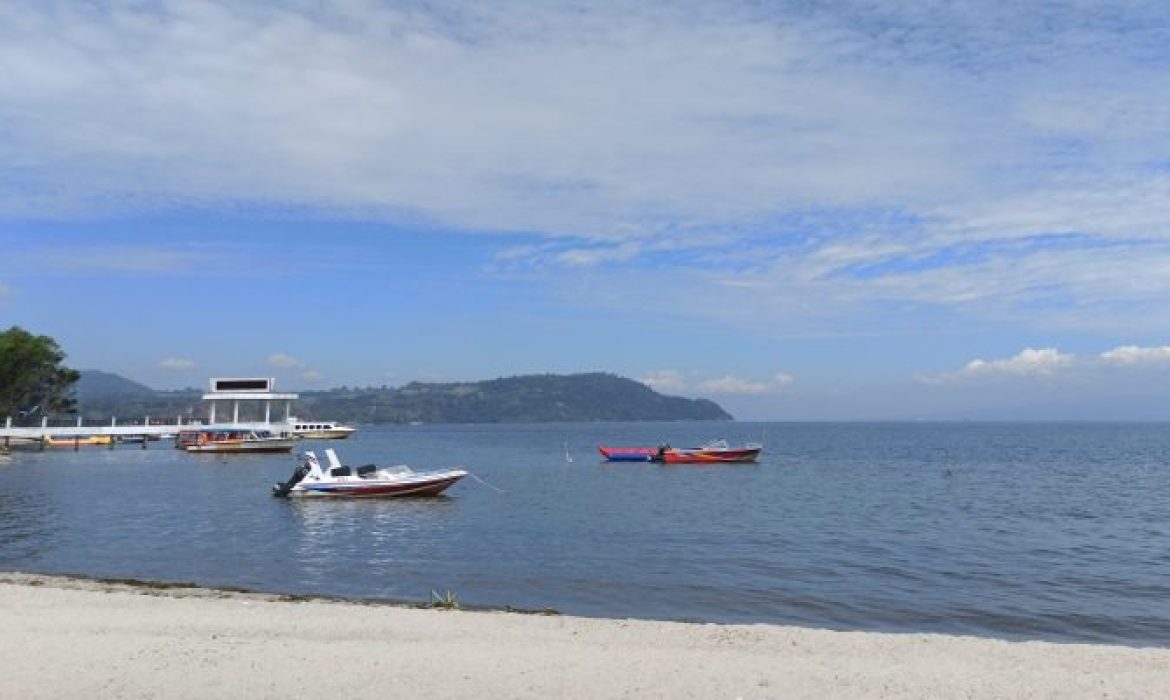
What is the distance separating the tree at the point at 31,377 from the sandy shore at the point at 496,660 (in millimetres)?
105641

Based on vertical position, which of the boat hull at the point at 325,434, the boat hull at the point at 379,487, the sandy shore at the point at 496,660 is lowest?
the sandy shore at the point at 496,660

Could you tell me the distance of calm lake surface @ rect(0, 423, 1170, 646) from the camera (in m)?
20.5

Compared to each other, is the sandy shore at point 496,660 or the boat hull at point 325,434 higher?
the boat hull at point 325,434

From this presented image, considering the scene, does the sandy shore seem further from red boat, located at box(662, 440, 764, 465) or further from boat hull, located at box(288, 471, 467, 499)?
red boat, located at box(662, 440, 764, 465)

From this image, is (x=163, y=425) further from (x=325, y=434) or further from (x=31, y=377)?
(x=325, y=434)

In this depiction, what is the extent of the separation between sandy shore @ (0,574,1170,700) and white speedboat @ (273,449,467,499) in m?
30.6

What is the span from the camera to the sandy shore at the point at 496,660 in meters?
10.6

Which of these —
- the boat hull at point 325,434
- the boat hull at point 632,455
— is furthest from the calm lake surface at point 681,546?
the boat hull at point 325,434

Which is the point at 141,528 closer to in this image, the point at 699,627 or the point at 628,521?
the point at 628,521

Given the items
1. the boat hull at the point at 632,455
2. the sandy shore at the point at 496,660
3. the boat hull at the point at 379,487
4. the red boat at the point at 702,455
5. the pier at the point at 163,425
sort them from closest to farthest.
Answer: the sandy shore at the point at 496,660 < the boat hull at the point at 379,487 < the red boat at the point at 702,455 < the boat hull at the point at 632,455 < the pier at the point at 163,425

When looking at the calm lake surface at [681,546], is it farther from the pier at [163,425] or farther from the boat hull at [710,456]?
the pier at [163,425]

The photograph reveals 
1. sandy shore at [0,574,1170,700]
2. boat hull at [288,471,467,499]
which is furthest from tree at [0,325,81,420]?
sandy shore at [0,574,1170,700]

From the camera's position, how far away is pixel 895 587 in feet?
74.4

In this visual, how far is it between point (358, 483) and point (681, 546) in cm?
2135
